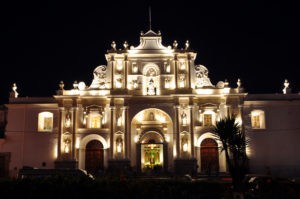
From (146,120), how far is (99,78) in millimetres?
7517

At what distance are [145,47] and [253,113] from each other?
15.0 metres

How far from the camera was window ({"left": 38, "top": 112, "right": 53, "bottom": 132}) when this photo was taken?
47.5 metres

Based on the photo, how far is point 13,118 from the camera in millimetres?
47406

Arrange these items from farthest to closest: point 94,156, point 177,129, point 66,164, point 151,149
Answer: point 151,149 → point 94,156 → point 177,129 → point 66,164

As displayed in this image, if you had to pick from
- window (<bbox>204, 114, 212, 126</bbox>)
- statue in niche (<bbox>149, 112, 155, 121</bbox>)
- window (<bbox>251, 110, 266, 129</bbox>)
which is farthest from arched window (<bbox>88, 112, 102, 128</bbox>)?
window (<bbox>251, 110, 266, 129</bbox>)

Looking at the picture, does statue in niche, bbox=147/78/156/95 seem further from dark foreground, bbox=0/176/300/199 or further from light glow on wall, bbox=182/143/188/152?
dark foreground, bbox=0/176/300/199

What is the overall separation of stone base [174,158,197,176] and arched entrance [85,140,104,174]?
851cm

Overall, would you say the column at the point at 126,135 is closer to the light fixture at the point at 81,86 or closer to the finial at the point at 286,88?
the light fixture at the point at 81,86

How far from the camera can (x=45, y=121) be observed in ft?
158

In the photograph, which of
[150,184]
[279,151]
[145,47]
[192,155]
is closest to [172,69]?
[145,47]

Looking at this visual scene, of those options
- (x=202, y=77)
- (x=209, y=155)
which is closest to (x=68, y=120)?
(x=202, y=77)

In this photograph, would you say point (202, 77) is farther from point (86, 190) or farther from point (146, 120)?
point (86, 190)

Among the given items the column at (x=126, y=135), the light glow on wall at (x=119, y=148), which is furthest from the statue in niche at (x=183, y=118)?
the light glow on wall at (x=119, y=148)

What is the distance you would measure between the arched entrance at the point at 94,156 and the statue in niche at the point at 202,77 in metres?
13.6
